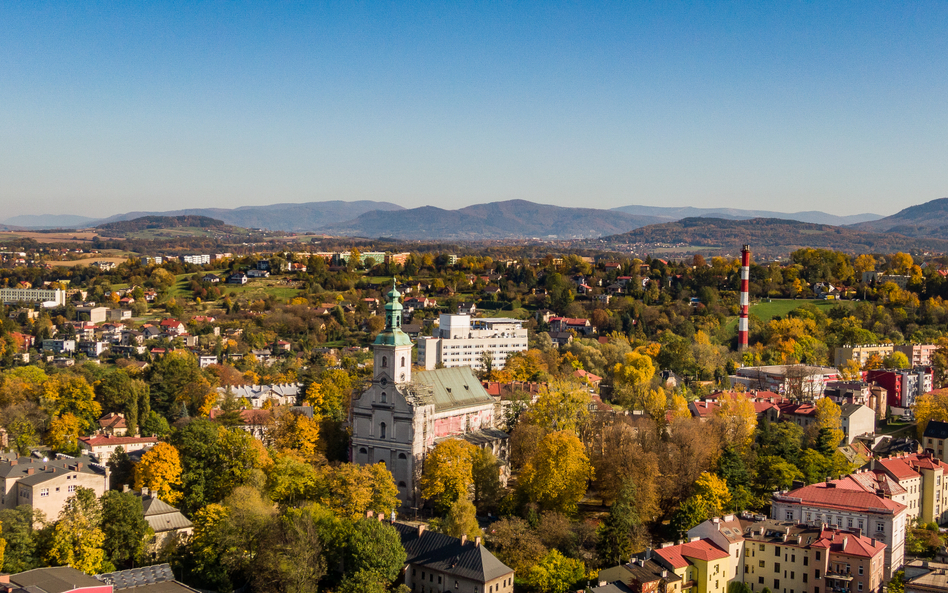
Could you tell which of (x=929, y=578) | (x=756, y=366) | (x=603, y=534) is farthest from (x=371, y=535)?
(x=756, y=366)

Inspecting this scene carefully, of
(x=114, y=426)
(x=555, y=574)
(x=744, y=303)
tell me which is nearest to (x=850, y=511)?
(x=555, y=574)

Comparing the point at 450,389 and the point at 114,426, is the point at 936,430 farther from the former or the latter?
the point at 114,426

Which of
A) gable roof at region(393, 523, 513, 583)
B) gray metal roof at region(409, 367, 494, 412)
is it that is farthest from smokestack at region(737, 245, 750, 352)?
gable roof at region(393, 523, 513, 583)

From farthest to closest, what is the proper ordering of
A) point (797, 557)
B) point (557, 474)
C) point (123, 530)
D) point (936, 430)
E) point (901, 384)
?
point (901, 384), point (936, 430), point (557, 474), point (797, 557), point (123, 530)

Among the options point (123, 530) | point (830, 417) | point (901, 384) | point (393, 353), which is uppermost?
point (393, 353)

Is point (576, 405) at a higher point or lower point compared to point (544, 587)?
higher

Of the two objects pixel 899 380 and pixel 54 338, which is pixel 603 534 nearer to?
pixel 899 380

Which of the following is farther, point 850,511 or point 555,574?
point 850,511

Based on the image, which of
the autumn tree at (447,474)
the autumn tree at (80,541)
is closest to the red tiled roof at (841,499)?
the autumn tree at (447,474)
